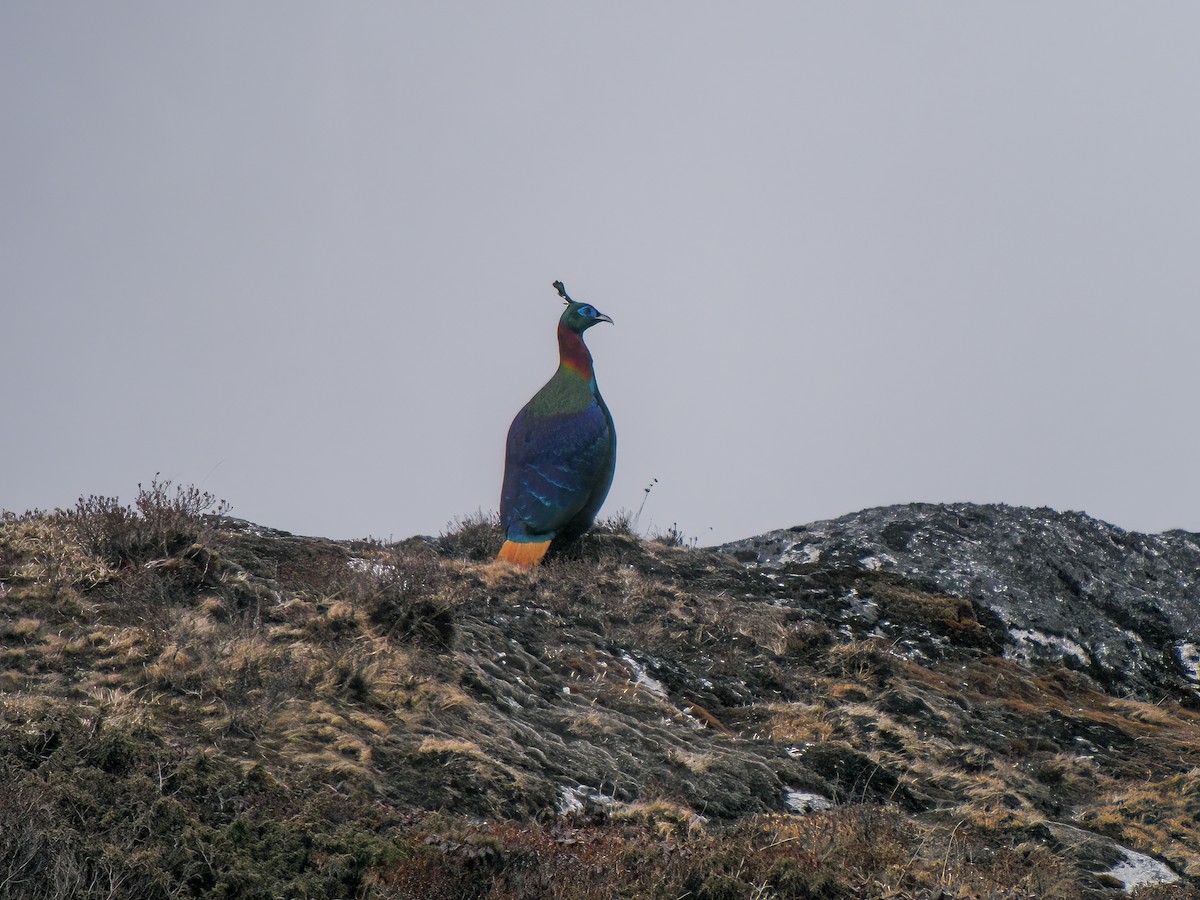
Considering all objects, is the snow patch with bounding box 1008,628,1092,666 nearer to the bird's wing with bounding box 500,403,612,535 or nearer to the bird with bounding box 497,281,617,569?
the bird with bounding box 497,281,617,569

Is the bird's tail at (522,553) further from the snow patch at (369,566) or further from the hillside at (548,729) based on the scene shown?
the snow patch at (369,566)

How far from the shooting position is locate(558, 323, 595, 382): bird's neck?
49.1 ft

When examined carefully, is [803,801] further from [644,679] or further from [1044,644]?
[1044,644]

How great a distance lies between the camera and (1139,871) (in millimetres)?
7969

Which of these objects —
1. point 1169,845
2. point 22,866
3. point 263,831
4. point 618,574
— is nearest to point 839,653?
point 618,574

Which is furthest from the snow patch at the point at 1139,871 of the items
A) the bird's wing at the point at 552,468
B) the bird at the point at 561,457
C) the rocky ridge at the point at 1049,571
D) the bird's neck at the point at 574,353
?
the bird's neck at the point at 574,353

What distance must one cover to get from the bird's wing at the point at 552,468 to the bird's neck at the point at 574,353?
522 mm

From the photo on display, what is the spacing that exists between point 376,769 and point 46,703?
77.8 inches

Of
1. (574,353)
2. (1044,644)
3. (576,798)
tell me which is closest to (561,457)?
(574,353)

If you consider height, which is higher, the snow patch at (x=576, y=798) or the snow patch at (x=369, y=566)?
the snow patch at (x=369, y=566)

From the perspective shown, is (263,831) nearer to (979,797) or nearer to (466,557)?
(979,797)

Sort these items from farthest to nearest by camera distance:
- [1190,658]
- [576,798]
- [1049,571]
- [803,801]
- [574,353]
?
[1049,571], [574,353], [1190,658], [803,801], [576,798]

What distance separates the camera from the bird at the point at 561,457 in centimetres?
1388

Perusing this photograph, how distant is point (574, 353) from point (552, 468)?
5.41 ft
